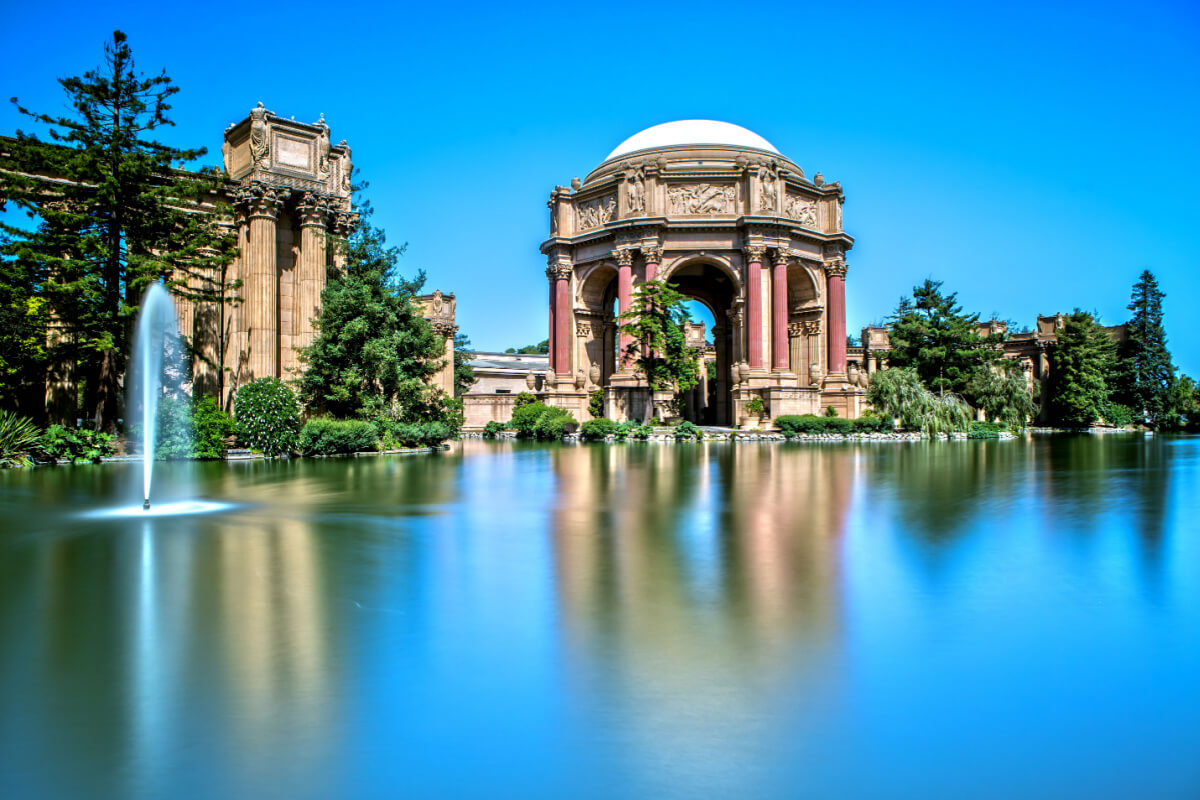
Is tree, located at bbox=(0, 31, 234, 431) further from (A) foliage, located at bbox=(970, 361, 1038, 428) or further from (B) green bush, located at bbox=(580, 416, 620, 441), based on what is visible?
(A) foliage, located at bbox=(970, 361, 1038, 428)

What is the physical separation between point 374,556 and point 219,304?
1888cm

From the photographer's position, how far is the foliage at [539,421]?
109ft

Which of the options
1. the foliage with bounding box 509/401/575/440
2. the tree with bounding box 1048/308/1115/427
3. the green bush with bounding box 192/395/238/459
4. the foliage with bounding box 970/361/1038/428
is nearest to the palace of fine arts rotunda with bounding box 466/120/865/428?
the foliage with bounding box 509/401/575/440

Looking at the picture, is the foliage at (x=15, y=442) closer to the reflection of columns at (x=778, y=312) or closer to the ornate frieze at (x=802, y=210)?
the reflection of columns at (x=778, y=312)

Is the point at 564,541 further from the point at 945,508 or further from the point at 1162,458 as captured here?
the point at 1162,458

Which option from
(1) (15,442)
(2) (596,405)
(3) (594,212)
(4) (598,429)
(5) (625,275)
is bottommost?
(1) (15,442)

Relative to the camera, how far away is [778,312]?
39.1 m

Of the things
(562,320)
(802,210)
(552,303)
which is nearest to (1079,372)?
(802,210)

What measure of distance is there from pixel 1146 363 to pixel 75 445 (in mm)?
62094

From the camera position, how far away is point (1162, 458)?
19.3 m

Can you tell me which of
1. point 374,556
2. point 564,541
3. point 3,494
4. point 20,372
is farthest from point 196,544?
point 20,372

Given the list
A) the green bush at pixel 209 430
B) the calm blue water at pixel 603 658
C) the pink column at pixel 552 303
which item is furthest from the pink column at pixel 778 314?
the calm blue water at pixel 603 658

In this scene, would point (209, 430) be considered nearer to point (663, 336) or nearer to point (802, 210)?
point (663, 336)

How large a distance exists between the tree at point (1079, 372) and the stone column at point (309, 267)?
46.6 meters
